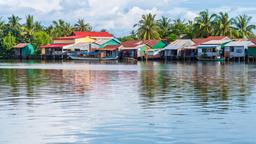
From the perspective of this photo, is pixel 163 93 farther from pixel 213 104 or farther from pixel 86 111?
pixel 86 111

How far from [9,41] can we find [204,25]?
123ft

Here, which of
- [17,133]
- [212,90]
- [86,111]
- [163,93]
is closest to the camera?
[17,133]

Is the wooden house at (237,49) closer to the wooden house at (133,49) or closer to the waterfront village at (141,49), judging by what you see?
the waterfront village at (141,49)

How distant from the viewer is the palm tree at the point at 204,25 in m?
82.6

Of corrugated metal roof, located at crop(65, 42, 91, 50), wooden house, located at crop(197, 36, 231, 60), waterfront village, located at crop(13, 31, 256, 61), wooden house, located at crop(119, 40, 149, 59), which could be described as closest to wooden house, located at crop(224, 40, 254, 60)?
waterfront village, located at crop(13, 31, 256, 61)

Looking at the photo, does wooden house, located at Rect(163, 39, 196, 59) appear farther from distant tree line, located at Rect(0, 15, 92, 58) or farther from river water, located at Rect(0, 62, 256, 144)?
river water, located at Rect(0, 62, 256, 144)

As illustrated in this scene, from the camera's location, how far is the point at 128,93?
22094mm

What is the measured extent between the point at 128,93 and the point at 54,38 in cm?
8303

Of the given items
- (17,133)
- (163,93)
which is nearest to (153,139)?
(17,133)

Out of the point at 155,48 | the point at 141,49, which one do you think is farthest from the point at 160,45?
the point at 141,49

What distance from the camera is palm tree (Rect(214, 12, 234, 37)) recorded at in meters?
80.6

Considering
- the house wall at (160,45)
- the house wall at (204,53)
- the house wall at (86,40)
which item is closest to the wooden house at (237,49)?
the house wall at (204,53)

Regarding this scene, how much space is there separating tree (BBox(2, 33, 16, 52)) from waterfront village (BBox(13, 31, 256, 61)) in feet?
4.22

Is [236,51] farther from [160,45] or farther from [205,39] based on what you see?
[160,45]
